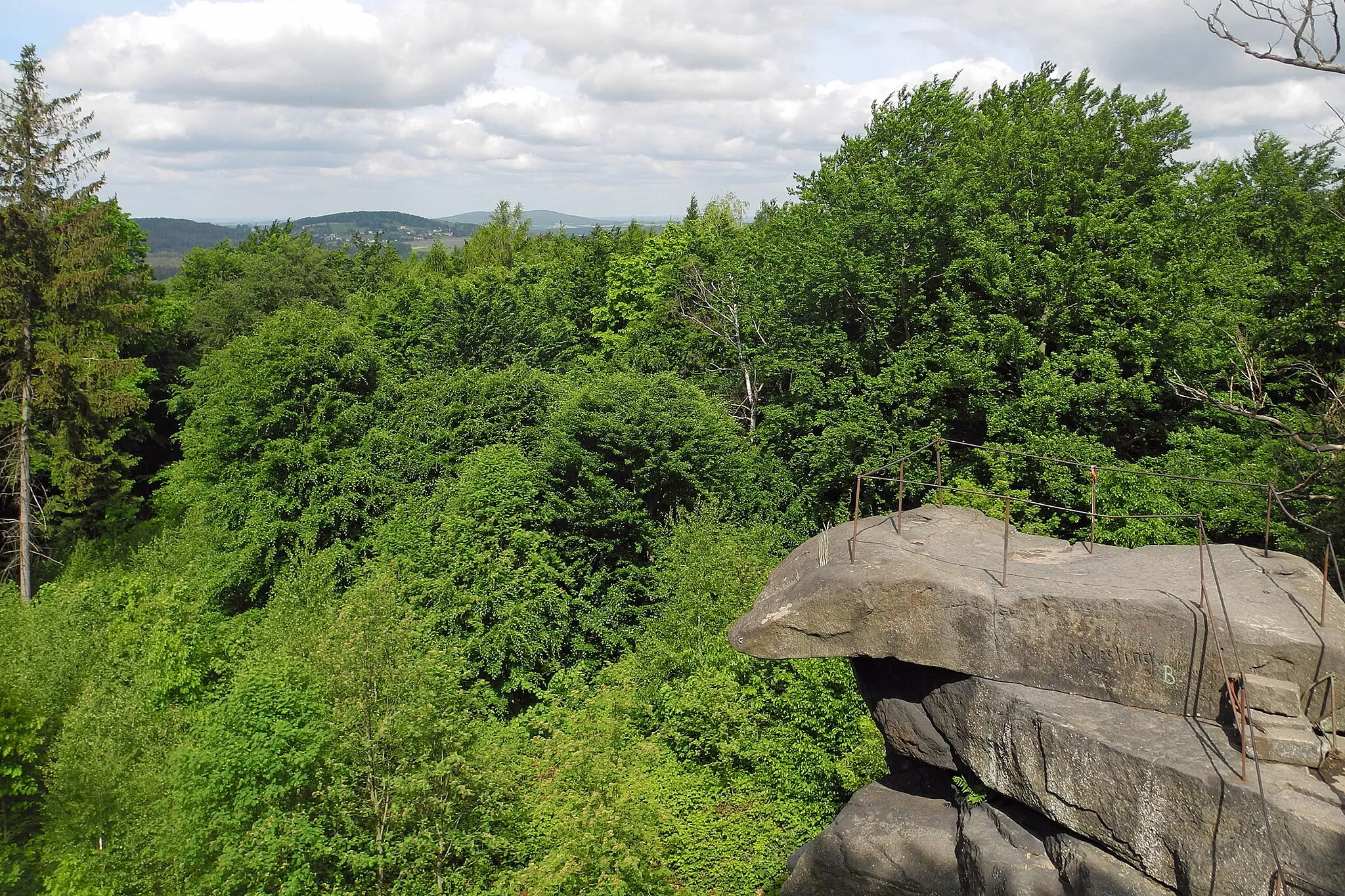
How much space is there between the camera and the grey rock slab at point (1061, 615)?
11.0 m

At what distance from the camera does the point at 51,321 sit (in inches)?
1236

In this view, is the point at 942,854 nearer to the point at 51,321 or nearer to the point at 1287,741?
the point at 1287,741

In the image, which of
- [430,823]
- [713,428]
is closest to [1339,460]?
[713,428]

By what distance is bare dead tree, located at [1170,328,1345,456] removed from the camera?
14.3 metres

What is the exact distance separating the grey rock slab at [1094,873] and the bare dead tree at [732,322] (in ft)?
69.4

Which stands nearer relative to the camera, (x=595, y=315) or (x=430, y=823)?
(x=430, y=823)

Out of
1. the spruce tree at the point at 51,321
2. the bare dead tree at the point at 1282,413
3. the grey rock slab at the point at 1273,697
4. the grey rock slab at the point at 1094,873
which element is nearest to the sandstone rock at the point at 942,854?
the grey rock slab at the point at 1094,873

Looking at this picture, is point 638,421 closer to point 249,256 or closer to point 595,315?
point 595,315

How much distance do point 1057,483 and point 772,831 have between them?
450 inches

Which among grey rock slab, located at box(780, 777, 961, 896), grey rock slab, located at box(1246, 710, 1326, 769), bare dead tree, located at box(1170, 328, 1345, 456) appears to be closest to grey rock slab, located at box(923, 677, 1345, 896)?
grey rock slab, located at box(1246, 710, 1326, 769)

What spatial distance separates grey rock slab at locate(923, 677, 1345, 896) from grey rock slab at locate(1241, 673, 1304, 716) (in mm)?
630

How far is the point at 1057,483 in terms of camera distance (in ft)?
71.4

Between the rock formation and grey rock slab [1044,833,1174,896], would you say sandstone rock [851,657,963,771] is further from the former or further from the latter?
grey rock slab [1044,833,1174,896]

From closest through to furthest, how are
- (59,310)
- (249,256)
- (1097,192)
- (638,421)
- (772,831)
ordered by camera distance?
(772,831)
(1097,192)
(638,421)
(59,310)
(249,256)
